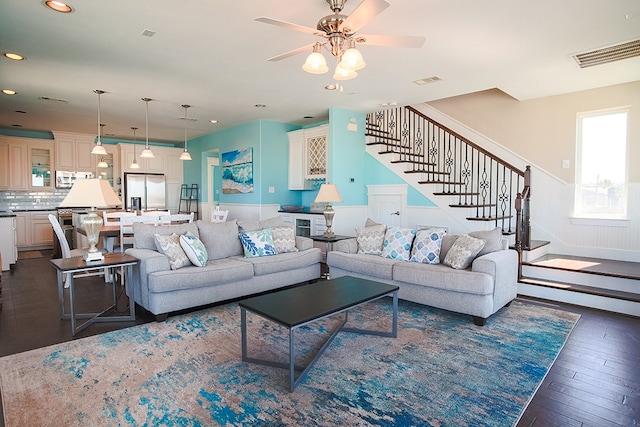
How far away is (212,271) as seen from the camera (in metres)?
3.71

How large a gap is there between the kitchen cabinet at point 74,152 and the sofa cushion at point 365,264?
7.19 metres

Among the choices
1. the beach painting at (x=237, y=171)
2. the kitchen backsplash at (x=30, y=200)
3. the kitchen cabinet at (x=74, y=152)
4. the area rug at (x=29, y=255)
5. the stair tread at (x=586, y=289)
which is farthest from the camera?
the kitchen cabinet at (x=74, y=152)

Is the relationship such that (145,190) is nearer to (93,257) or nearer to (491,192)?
(93,257)

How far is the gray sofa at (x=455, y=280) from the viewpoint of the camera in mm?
3371

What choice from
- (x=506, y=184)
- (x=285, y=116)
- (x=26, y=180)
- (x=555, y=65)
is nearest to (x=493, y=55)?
(x=555, y=65)

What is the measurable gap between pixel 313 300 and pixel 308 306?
16 cm

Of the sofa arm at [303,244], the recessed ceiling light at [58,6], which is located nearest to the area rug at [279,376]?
the sofa arm at [303,244]

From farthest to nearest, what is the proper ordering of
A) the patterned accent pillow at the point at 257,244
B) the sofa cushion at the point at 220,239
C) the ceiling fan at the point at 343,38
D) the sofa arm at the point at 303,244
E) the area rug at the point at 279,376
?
the sofa arm at the point at 303,244, the patterned accent pillow at the point at 257,244, the sofa cushion at the point at 220,239, the ceiling fan at the point at 343,38, the area rug at the point at 279,376

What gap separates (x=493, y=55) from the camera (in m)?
3.90

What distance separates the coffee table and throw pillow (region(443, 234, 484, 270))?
0.93 meters

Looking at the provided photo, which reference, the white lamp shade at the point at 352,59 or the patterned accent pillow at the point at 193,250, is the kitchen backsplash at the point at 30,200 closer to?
the patterned accent pillow at the point at 193,250

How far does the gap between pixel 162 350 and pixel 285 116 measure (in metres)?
5.08

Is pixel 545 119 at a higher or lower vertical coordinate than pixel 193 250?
higher

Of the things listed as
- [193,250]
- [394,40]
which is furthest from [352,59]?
[193,250]
